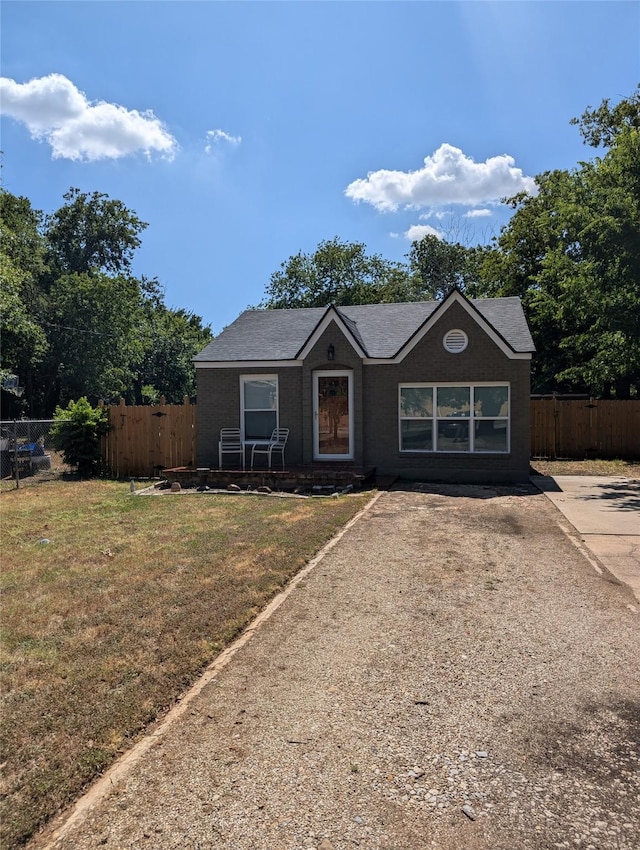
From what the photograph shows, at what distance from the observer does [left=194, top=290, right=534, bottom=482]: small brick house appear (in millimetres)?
13422

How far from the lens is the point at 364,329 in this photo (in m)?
15.6

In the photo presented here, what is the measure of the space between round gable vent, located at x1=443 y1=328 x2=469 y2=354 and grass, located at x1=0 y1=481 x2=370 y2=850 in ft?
18.0

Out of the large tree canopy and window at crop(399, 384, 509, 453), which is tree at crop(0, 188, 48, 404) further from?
window at crop(399, 384, 509, 453)

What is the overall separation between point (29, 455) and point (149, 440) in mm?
3340

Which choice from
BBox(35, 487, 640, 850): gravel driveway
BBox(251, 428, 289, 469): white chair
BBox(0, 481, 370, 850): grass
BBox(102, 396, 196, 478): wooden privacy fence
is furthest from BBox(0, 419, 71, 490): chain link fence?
BBox(35, 487, 640, 850): gravel driveway

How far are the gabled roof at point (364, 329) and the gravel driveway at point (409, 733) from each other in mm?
8848

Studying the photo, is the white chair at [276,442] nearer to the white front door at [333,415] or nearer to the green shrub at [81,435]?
the white front door at [333,415]

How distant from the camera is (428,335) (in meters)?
13.8

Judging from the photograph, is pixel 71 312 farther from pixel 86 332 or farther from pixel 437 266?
pixel 437 266

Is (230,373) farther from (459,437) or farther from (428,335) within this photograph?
(459,437)

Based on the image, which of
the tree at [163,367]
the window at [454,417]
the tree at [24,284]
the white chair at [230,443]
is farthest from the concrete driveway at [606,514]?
the tree at [163,367]

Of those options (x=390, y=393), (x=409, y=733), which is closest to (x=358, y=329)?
→ (x=390, y=393)

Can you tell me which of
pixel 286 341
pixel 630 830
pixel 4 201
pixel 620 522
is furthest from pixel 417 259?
pixel 630 830

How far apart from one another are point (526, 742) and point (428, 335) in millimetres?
11461
